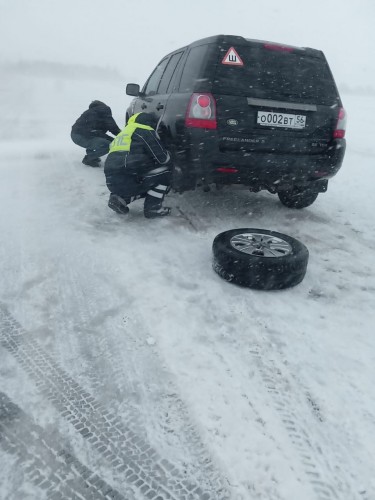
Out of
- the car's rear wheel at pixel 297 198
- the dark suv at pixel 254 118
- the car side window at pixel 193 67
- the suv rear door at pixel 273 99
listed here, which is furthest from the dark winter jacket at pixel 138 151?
the car's rear wheel at pixel 297 198

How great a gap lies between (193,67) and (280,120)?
110 cm

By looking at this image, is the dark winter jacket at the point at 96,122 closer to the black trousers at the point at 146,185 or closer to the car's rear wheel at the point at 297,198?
the black trousers at the point at 146,185

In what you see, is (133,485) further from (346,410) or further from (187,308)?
(187,308)

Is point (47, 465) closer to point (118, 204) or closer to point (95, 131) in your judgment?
point (118, 204)

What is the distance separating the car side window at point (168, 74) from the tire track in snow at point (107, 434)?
390cm

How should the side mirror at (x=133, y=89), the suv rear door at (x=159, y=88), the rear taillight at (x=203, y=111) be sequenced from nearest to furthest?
the rear taillight at (x=203, y=111) < the suv rear door at (x=159, y=88) < the side mirror at (x=133, y=89)

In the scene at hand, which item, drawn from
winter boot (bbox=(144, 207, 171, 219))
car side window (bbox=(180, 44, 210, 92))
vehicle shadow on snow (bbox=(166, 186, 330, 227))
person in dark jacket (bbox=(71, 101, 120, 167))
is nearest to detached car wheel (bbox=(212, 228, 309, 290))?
vehicle shadow on snow (bbox=(166, 186, 330, 227))

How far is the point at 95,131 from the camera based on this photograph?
24.7 ft

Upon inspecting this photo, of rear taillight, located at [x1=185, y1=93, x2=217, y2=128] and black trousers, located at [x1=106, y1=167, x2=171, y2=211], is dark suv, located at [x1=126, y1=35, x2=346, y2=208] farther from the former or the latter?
black trousers, located at [x1=106, y1=167, x2=171, y2=211]

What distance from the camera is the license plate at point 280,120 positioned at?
13.7ft

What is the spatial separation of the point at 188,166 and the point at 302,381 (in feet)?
8.60

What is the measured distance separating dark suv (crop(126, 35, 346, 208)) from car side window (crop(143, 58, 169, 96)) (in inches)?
50.9

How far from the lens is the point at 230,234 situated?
371cm

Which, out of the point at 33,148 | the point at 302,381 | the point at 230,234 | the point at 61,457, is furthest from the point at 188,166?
the point at 33,148
